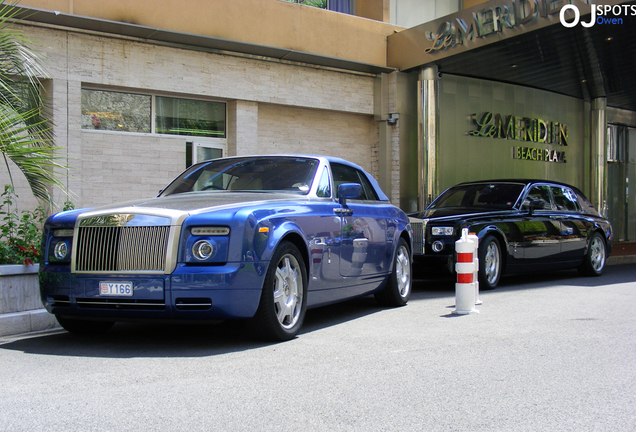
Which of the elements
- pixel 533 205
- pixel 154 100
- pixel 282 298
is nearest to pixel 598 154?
pixel 533 205

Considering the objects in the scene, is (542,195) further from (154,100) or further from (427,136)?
(154,100)

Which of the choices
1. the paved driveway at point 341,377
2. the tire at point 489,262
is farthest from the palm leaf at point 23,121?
the tire at point 489,262

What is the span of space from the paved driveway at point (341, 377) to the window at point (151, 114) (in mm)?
7842

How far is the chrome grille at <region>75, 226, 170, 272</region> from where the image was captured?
5.37m

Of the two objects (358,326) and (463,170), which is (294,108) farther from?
(358,326)

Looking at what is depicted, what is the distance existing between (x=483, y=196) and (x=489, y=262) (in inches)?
63.1

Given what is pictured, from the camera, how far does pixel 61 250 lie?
5.77 metres

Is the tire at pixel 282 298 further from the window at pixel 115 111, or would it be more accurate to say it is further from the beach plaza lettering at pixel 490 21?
the beach plaza lettering at pixel 490 21

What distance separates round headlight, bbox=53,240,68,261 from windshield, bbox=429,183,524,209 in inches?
281

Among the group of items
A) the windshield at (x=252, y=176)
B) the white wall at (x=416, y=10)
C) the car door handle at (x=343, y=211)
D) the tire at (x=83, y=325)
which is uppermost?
the white wall at (x=416, y=10)

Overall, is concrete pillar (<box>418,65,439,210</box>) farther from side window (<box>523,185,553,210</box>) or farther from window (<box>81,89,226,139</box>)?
side window (<box>523,185,553,210</box>)

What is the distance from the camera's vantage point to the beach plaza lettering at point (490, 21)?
14352 mm

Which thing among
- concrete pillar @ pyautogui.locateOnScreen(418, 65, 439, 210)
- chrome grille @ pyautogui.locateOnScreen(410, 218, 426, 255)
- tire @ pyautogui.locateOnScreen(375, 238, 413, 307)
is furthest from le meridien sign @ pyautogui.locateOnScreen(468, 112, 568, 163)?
tire @ pyautogui.locateOnScreen(375, 238, 413, 307)

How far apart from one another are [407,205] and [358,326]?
38.3 feet
